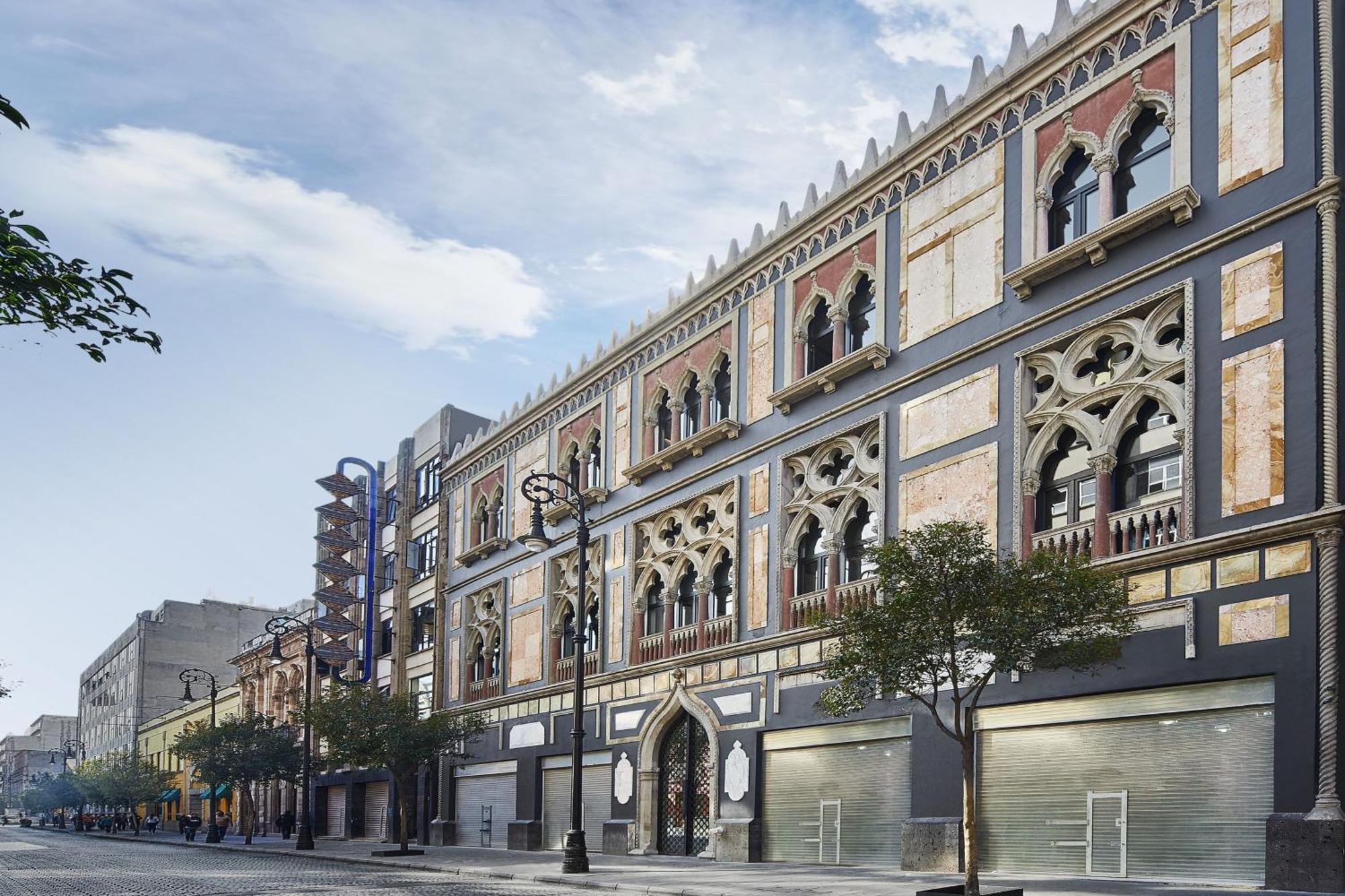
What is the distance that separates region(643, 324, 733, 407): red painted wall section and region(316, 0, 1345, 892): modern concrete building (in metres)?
0.11

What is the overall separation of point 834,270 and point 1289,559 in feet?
43.3

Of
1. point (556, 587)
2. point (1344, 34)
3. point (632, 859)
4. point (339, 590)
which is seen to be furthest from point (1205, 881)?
point (339, 590)

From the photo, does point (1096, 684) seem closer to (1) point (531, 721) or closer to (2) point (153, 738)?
(1) point (531, 721)

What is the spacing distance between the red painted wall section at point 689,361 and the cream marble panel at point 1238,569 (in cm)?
1548

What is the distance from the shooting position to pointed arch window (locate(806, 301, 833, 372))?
29953 mm

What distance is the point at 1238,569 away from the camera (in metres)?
19.2

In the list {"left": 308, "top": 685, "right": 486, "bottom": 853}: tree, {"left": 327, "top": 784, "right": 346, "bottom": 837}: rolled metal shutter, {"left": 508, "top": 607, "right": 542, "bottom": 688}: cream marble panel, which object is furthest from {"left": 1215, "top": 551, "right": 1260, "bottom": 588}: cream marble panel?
{"left": 327, "top": 784, "right": 346, "bottom": 837}: rolled metal shutter

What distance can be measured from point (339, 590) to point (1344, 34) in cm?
4609

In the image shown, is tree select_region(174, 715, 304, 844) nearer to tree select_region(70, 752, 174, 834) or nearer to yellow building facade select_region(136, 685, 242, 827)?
yellow building facade select_region(136, 685, 242, 827)

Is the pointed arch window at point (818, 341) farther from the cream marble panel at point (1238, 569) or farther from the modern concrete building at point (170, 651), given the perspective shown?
the modern concrete building at point (170, 651)

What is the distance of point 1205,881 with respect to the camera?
1892 cm

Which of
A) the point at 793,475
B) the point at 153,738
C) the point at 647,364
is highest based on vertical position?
the point at 647,364

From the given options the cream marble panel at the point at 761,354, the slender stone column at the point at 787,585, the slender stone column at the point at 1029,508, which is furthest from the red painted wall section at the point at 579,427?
the slender stone column at the point at 1029,508

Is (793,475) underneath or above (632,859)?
above
